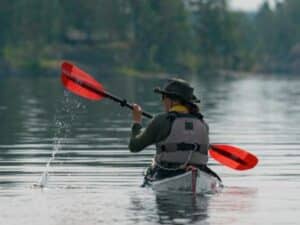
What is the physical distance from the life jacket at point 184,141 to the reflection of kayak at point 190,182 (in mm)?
264

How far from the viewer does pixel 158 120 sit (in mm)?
20516

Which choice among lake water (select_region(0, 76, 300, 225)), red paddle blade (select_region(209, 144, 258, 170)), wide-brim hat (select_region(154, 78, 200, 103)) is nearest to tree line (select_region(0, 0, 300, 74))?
lake water (select_region(0, 76, 300, 225))

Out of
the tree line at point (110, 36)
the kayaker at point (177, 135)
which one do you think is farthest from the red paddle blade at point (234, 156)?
the tree line at point (110, 36)

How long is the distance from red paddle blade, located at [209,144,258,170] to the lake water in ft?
1.07

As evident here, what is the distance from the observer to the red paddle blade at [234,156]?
22.5 metres

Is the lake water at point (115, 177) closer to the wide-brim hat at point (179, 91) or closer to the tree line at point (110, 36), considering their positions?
the wide-brim hat at point (179, 91)

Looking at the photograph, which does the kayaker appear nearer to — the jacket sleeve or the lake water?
the jacket sleeve

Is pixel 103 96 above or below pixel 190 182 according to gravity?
above

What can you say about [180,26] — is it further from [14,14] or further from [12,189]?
[12,189]

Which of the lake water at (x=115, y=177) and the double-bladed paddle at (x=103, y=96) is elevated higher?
the double-bladed paddle at (x=103, y=96)

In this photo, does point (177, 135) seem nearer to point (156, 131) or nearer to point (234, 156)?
point (156, 131)

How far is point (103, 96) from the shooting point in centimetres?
2273

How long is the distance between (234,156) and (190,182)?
243cm

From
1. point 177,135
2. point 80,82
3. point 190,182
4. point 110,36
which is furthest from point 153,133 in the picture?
point 110,36
